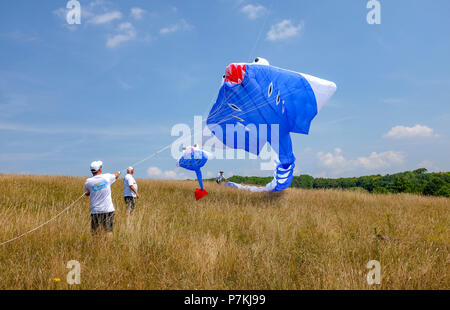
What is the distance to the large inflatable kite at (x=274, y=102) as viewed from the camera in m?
9.33

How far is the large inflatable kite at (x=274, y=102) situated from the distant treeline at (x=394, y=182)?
11108 millimetres

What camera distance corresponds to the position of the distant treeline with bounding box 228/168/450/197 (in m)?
20.2

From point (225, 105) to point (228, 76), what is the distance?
44.4 inches

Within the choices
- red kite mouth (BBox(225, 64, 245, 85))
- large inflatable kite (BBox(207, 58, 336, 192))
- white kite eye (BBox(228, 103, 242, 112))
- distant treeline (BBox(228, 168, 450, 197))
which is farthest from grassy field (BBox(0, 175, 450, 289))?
distant treeline (BBox(228, 168, 450, 197))

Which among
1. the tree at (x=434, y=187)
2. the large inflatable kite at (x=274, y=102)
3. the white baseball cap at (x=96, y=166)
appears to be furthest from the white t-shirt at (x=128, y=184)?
the tree at (x=434, y=187)

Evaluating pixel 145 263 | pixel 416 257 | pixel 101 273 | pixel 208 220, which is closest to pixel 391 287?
pixel 416 257

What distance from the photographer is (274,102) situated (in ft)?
31.2

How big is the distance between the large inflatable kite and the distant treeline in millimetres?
11108

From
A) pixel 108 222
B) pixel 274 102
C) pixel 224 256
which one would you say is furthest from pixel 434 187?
pixel 108 222

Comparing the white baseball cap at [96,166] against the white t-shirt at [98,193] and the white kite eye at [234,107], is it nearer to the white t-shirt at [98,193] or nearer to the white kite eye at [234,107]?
the white t-shirt at [98,193]

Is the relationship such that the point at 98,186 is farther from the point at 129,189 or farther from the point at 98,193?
the point at 129,189
